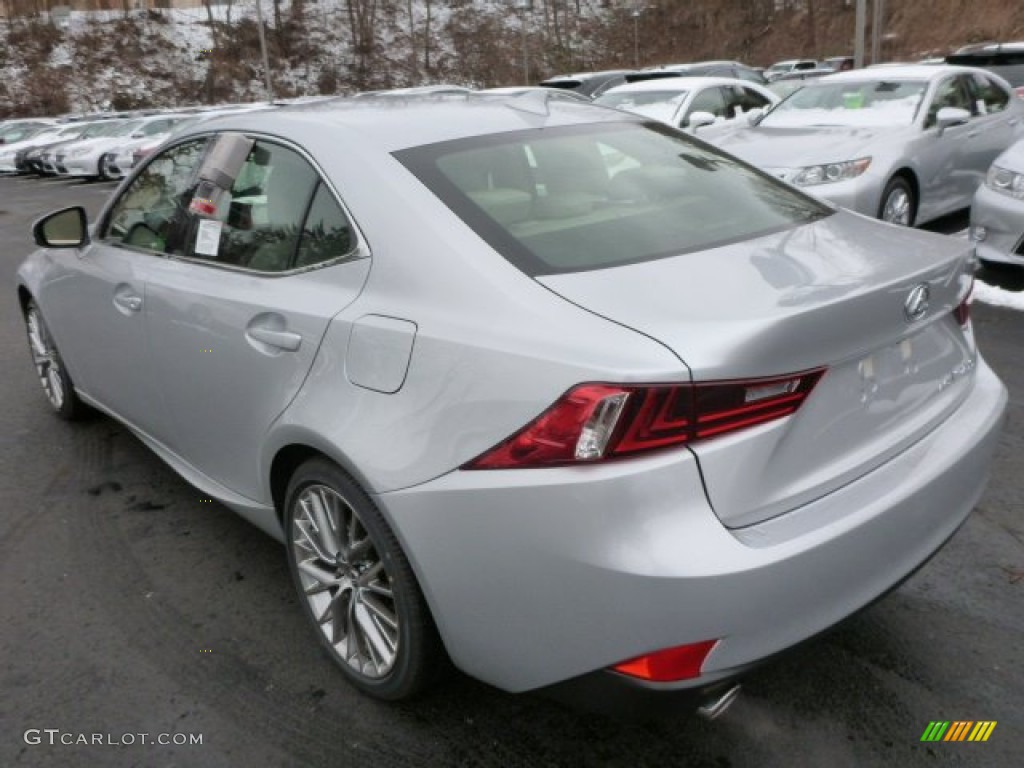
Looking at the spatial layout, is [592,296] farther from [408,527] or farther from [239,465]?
[239,465]

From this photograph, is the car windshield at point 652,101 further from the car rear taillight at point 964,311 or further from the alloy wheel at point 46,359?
the car rear taillight at point 964,311

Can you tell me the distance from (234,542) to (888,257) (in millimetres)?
2518

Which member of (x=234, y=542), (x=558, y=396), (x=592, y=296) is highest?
(x=592, y=296)

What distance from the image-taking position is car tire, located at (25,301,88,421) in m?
4.61

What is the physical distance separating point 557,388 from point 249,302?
1235 millimetres

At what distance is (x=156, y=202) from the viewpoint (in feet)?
11.7

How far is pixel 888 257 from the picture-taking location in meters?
2.37

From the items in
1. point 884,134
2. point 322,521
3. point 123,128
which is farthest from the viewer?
point 123,128

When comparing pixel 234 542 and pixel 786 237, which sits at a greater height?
pixel 786 237

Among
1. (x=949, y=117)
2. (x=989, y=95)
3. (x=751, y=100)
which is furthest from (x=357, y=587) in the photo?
(x=751, y=100)

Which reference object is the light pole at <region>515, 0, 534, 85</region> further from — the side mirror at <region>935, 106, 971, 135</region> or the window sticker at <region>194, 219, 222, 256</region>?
the window sticker at <region>194, 219, 222, 256</region>

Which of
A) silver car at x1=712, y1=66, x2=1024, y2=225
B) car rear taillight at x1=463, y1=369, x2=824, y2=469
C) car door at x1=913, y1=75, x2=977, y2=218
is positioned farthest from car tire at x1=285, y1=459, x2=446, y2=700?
car door at x1=913, y1=75, x2=977, y2=218

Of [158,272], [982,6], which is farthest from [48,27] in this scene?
[158,272]
